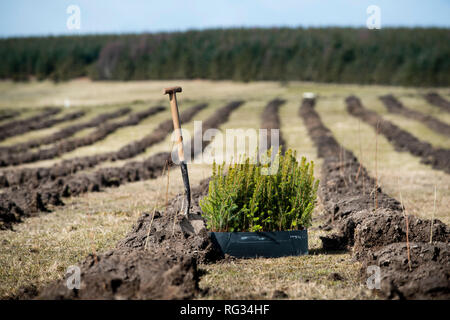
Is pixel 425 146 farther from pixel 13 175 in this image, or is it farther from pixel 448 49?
pixel 448 49

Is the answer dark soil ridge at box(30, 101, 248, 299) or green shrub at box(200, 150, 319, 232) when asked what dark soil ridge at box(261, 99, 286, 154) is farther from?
dark soil ridge at box(30, 101, 248, 299)

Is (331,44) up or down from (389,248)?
up

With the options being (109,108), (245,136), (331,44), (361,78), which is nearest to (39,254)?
(245,136)

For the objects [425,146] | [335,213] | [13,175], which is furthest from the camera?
[425,146]

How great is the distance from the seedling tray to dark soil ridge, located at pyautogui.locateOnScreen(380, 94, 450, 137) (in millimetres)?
20276

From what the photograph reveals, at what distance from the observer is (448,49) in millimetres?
65250

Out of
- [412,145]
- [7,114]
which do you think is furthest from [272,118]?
[7,114]

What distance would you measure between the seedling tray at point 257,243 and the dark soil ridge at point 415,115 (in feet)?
66.5

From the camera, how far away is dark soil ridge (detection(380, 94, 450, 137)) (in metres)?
26.2

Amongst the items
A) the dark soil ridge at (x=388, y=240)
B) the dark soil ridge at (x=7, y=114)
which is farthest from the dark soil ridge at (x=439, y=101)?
the dark soil ridge at (x=7, y=114)
